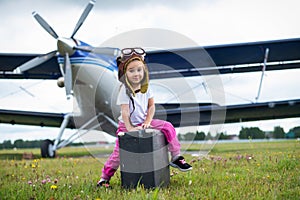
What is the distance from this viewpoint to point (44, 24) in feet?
28.0

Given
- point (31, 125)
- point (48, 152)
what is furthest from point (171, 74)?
point (31, 125)

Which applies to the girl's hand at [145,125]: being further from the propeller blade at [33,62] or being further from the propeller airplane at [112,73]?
the propeller blade at [33,62]

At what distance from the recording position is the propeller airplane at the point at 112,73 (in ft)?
27.9

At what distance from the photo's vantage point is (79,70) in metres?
8.59

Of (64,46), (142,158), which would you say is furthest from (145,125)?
(64,46)

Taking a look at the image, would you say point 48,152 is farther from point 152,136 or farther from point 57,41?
point 152,136

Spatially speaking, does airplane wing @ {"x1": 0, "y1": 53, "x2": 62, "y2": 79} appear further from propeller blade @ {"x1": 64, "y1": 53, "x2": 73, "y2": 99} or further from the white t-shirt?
the white t-shirt

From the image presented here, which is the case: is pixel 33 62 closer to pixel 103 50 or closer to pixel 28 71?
pixel 103 50

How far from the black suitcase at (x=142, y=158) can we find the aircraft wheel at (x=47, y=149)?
690cm

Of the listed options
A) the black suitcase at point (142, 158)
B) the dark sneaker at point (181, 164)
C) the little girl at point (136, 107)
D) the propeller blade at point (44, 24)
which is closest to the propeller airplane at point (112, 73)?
the propeller blade at point (44, 24)

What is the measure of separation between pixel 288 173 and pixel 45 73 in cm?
1055

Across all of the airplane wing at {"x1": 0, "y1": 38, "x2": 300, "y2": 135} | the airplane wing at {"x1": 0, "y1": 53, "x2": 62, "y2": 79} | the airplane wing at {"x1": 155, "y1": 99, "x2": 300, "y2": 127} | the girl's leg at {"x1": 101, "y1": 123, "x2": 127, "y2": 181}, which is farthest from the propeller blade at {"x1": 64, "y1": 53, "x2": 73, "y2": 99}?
the girl's leg at {"x1": 101, "y1": 123, "x2": 127, "y2": 181}

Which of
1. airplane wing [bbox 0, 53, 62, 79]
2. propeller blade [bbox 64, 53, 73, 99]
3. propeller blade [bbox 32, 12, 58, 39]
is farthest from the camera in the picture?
airplane wing [bbox 0, 53, 62, 79]

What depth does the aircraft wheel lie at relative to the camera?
877 centimetres
